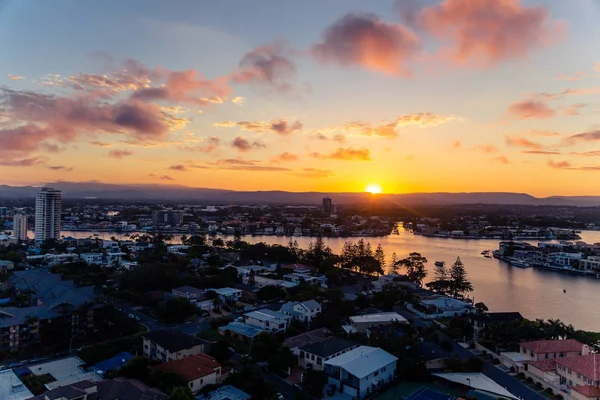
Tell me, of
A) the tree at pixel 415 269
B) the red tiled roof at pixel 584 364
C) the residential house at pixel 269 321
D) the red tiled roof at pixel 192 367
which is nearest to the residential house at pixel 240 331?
the residential house at pixel 269 321

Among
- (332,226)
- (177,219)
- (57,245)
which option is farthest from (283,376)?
(177,219)

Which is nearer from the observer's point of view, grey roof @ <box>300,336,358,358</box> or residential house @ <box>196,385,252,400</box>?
residential house @ <box>196,385,252,400</box>

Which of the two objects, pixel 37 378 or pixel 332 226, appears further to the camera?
pixel 332 226

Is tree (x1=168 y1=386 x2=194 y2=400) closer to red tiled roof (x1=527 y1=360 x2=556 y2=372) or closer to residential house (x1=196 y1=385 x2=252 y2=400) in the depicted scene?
residential house (x1=196 y1=385 x2=252 y2=400)

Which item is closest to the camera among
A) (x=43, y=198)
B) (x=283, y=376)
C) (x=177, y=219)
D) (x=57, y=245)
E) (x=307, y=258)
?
(x=283, y=376)

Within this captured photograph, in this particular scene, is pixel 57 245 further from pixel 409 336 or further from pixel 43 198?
pixel 409 336

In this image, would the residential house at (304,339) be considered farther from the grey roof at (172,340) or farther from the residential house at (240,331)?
the grey roof at (172,340)

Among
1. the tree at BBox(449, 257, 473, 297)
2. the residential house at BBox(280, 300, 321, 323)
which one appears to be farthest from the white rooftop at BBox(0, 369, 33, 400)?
the tree at BBox(449, 257, 473, 297)
